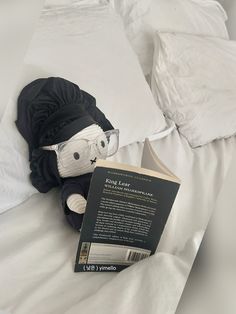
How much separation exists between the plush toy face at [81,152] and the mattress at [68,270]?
73 mm

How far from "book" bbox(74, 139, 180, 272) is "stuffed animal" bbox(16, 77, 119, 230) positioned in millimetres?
108

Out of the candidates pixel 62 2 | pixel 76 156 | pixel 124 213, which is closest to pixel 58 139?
pixel 76 156

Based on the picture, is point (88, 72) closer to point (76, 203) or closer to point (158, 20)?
point (76, 203)

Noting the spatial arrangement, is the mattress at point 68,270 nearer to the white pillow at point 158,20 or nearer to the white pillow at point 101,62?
the white pillow at point 101,62

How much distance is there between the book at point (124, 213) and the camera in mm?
538

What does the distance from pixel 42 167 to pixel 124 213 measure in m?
0.21

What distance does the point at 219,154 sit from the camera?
3.53 feet

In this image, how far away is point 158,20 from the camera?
48.4 inches

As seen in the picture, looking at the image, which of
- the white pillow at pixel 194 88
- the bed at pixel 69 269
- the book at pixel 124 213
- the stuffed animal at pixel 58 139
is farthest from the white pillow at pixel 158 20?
the book at pixel 124 213

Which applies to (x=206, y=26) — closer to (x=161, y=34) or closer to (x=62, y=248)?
(x=161, y=34)

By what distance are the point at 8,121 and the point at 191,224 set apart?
39cm

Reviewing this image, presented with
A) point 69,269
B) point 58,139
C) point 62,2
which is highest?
point 62,2

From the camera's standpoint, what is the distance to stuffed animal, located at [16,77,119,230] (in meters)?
0.72

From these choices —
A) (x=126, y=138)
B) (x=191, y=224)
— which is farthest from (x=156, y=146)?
(x=191, y=224)
